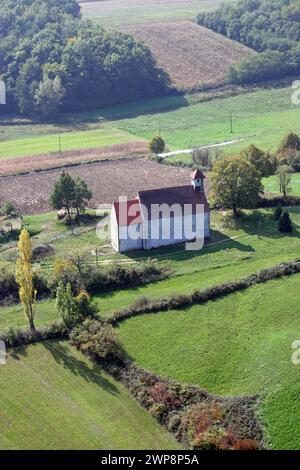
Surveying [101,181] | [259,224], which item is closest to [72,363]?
[259,224]

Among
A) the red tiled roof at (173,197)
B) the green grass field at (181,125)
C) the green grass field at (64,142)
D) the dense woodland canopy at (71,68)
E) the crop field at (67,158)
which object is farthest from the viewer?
the dense woodland canopy at (71,68)

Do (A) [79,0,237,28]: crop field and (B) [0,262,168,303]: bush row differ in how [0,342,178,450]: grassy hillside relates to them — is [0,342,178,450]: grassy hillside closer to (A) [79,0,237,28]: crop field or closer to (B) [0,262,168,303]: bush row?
(B) [0,262,168,303]: bush row

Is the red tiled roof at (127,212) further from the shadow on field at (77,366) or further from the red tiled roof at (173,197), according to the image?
the shadow on field at (77,366)

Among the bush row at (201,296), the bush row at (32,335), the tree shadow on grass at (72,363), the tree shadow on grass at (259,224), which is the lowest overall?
the tree shadow on grass at (72,363)

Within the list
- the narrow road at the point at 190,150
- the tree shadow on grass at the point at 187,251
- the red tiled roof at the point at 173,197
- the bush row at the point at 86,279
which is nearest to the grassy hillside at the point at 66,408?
the bush row at the point at 86,279
